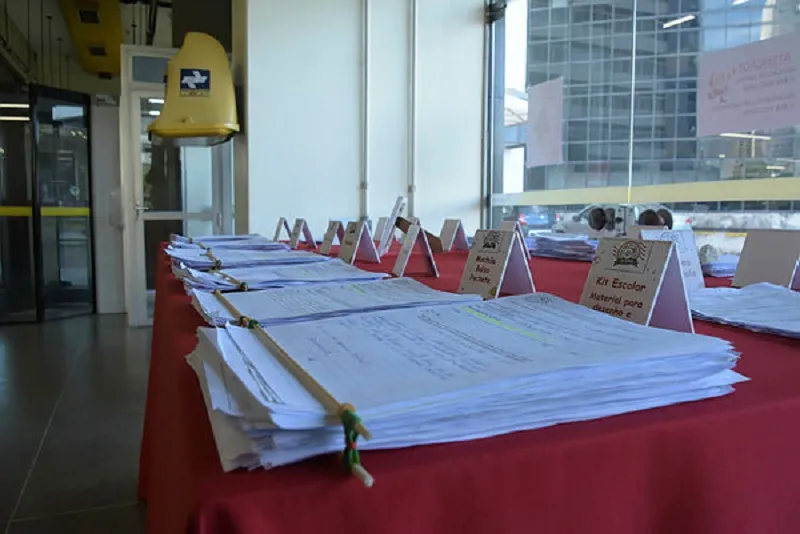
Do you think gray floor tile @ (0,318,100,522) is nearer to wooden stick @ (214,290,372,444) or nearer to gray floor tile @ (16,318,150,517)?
gray floor tile @ (16,318,150,517)

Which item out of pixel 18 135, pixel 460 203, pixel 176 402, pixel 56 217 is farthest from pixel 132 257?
pixel 176 402

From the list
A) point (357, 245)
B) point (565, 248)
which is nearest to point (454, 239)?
point (565, 248)

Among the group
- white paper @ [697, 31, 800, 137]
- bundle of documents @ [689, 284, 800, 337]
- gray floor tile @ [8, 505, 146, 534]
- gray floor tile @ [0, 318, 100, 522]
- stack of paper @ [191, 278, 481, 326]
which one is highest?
white paper @ [697, 31, 800, 137]

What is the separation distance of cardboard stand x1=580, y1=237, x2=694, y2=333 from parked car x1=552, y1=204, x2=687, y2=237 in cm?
121

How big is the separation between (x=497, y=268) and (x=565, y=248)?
1.19 meters

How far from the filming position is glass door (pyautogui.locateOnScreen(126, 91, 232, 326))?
530cm

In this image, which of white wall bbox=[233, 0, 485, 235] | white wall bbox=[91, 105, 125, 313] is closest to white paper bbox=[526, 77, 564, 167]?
white wall bbox=[233, 0, 485, 235]

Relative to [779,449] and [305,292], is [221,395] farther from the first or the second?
[305,292]

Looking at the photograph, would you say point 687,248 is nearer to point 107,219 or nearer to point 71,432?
point 71,432

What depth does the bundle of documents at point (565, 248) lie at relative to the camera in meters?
2.07

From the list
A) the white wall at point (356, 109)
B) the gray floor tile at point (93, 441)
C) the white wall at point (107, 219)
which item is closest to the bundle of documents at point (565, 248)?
the gray floor tile at point (93, 441)

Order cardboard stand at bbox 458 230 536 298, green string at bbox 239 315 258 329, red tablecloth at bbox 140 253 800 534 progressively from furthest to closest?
cardboard stand at bbox 458 230 536 298 < green string at bbox 239 315 258 329 < red tablecloth at bbox 140 253 800 534

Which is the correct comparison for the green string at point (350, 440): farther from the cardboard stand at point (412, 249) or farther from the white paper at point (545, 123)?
the white paper at point (545, 123)

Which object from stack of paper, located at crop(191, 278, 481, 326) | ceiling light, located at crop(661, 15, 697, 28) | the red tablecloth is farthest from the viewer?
ceiling light, located at crop(661, 15, 697, 28)
